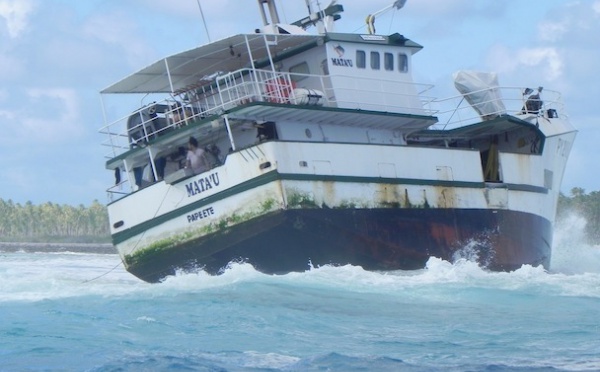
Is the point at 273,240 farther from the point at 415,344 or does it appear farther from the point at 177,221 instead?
the point at 415,344

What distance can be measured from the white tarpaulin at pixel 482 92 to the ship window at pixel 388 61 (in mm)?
1947

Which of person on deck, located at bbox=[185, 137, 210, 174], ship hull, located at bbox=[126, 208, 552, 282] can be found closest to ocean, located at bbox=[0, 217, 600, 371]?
ship hull, located at bbox=[126, 208, 552, 282]

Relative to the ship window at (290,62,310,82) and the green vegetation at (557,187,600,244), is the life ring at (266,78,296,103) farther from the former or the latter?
the green vegetation at (557,187,600,244)

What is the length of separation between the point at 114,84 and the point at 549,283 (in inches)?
377

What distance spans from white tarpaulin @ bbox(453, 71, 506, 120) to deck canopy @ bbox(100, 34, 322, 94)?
471 cm

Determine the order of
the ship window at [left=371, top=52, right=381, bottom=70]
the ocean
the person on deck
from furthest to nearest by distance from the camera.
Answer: the ship window at [left=371, top=52, right=381, bottom=70]
the person on deck
the ocean

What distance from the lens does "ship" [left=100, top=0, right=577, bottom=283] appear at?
745 inches

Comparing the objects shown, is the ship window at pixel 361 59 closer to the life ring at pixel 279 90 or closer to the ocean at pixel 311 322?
the life ring at pixel 279 90

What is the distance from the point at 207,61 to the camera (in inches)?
837

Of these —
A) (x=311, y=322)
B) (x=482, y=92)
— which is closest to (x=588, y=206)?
(x=482, y=92)

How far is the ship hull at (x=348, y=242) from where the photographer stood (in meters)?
18.8

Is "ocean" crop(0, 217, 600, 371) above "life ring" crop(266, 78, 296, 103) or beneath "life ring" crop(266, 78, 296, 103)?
beneath

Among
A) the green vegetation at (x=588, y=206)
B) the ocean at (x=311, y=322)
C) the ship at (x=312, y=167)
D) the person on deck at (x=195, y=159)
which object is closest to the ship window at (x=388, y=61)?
the ship at (x=312, y=167)

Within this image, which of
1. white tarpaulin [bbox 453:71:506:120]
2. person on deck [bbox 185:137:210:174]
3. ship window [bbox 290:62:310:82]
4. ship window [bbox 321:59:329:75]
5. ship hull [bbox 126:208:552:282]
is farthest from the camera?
white tarpaulin [bbox 453:71:506:120]
